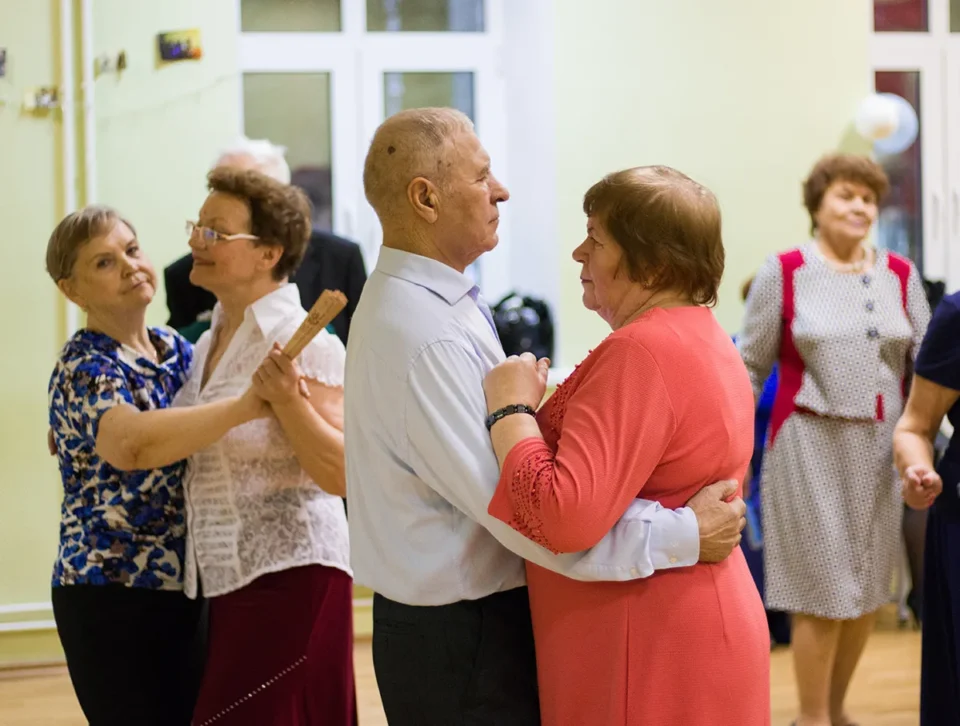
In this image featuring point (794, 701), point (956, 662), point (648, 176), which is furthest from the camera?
point (794, 701)

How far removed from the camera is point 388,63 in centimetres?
530

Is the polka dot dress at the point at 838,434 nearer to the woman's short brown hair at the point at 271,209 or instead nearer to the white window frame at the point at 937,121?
the woman's short brown hair at the point at 271,209

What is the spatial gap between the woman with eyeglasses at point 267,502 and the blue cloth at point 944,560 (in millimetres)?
1242

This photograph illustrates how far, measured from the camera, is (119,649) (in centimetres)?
225

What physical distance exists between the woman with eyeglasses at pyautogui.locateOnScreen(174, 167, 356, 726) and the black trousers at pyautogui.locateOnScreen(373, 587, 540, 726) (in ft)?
1.61

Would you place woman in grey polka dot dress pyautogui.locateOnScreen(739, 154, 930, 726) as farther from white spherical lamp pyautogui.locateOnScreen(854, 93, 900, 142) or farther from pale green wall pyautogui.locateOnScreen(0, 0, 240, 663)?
pale green wall pyautogui.locateOnScreen(0, 0, 240, 663)

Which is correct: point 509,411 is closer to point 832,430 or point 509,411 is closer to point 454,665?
point 454,665

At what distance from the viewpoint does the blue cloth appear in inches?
97.1

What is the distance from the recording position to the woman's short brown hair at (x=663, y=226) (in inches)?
64.8

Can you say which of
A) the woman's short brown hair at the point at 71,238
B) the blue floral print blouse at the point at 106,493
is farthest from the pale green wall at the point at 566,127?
the blue floral print blouse at the point at 106,493

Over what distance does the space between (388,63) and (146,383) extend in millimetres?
3271

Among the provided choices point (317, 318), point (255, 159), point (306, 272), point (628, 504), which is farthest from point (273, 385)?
point (306, 272)

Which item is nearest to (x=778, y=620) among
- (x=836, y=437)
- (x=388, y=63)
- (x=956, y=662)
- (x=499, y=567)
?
(x=836, y=437)

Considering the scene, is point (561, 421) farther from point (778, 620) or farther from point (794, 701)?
point (778, 620)
